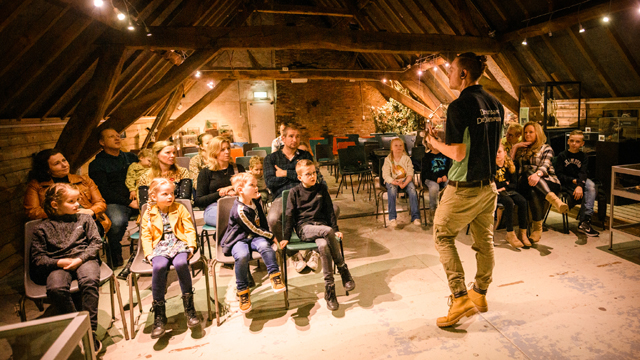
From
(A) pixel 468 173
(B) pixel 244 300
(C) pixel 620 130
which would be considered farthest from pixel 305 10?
(B) pixel 244 300

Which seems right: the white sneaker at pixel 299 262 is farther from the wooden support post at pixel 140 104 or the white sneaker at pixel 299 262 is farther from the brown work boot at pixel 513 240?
the wooden support post at pixel 140 104

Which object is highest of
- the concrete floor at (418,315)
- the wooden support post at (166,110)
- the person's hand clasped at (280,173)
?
the wooden support post at (166,110)

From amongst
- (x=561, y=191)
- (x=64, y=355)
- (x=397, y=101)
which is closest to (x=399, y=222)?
(x=561, y=191)

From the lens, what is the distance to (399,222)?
4984 millimetres

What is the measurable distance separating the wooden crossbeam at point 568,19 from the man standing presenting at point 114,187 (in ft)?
21.4

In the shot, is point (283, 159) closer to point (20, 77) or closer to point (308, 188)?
point (308, 188)

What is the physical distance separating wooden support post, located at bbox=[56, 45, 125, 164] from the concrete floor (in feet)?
5.13

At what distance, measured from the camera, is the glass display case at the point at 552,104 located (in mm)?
6453

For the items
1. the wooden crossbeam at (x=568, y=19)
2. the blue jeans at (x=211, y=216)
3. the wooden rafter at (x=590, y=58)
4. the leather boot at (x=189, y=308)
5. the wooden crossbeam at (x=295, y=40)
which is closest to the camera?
Result: the leather boot at (x=189, y=308)

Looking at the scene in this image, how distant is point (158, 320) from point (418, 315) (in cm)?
188

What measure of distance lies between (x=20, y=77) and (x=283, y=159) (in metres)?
2.87

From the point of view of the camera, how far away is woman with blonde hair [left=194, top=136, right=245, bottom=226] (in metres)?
3.65

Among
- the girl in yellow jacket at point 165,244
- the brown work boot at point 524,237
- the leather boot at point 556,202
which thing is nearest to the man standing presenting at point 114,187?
the girl in yellow jacket at point 165,244

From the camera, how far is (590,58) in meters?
5.79
